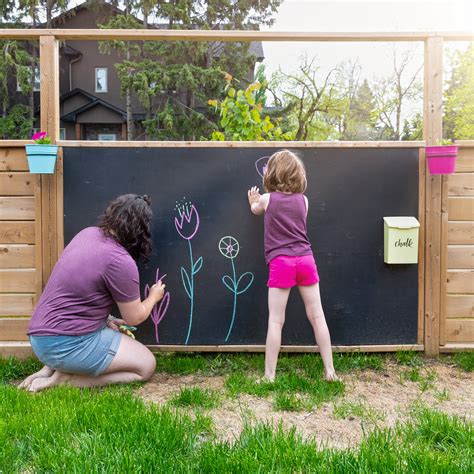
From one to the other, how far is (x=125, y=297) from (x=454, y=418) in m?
1.93

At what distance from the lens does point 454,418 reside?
262 cm

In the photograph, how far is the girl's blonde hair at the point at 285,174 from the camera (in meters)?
3.46

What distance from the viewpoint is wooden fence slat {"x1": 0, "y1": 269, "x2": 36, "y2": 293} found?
154 inches

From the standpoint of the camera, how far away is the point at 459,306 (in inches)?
157

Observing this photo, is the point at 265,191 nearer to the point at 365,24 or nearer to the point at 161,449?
the point at 161,449

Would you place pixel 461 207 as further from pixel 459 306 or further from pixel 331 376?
pixel 331 376

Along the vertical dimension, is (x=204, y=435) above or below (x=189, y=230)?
below

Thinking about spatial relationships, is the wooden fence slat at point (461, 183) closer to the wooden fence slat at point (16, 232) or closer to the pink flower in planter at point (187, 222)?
the pink flower in planter at point (187, 222)

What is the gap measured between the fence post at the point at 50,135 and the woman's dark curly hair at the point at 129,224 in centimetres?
64

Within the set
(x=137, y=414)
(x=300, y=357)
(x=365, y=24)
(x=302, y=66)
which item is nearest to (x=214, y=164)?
(x=300, y=357)

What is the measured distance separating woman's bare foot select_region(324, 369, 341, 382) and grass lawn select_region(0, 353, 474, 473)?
7cm

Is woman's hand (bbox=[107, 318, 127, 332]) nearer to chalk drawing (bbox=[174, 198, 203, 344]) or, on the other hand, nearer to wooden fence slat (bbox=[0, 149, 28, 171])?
chalk drawing (bbox=[174, 198, 203, 344])

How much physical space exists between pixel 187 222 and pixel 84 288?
98 centimetres

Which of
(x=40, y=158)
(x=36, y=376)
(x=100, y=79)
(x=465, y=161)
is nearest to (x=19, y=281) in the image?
(x=36, y=376)
